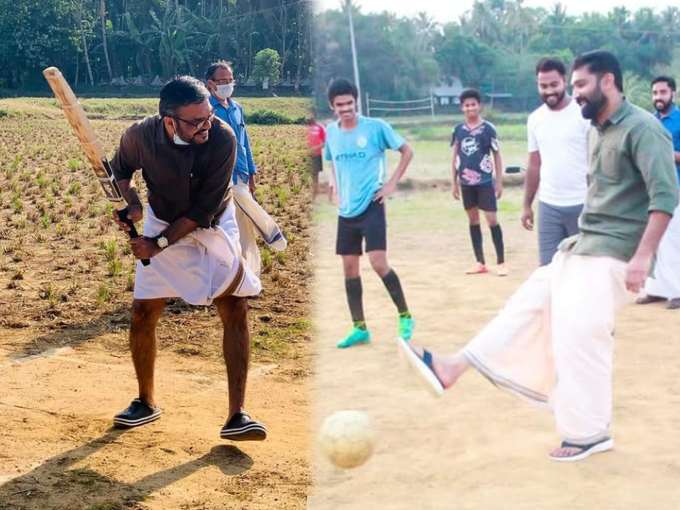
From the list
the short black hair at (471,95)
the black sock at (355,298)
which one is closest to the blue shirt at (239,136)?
the black sock at (355,298)

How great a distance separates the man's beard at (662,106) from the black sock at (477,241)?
0.78 meters

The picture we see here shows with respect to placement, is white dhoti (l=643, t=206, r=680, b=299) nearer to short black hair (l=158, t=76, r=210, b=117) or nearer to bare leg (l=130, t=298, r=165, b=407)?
short black hair (l=158, t=76, r=210, b=117)

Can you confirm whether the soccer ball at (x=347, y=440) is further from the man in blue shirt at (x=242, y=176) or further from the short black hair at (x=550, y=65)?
the man in blue shirt at (x=242, y=176)

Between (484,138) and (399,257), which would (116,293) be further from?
(484,138)

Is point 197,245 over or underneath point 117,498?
over

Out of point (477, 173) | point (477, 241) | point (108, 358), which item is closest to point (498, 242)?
point (477, 241)

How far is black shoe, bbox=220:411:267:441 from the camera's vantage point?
3.73 m

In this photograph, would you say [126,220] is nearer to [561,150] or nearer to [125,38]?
[561,150]

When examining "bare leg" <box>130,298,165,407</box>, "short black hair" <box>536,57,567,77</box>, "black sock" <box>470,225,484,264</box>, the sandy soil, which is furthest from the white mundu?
"bare leg" <box>130,298,165,407</box>

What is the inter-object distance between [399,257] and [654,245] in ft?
4.98

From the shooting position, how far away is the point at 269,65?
445cm

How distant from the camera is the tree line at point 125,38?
494cm

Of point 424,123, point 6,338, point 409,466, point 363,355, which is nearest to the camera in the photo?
point 409,466

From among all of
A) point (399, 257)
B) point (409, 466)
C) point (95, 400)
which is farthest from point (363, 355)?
point (95, 400)
